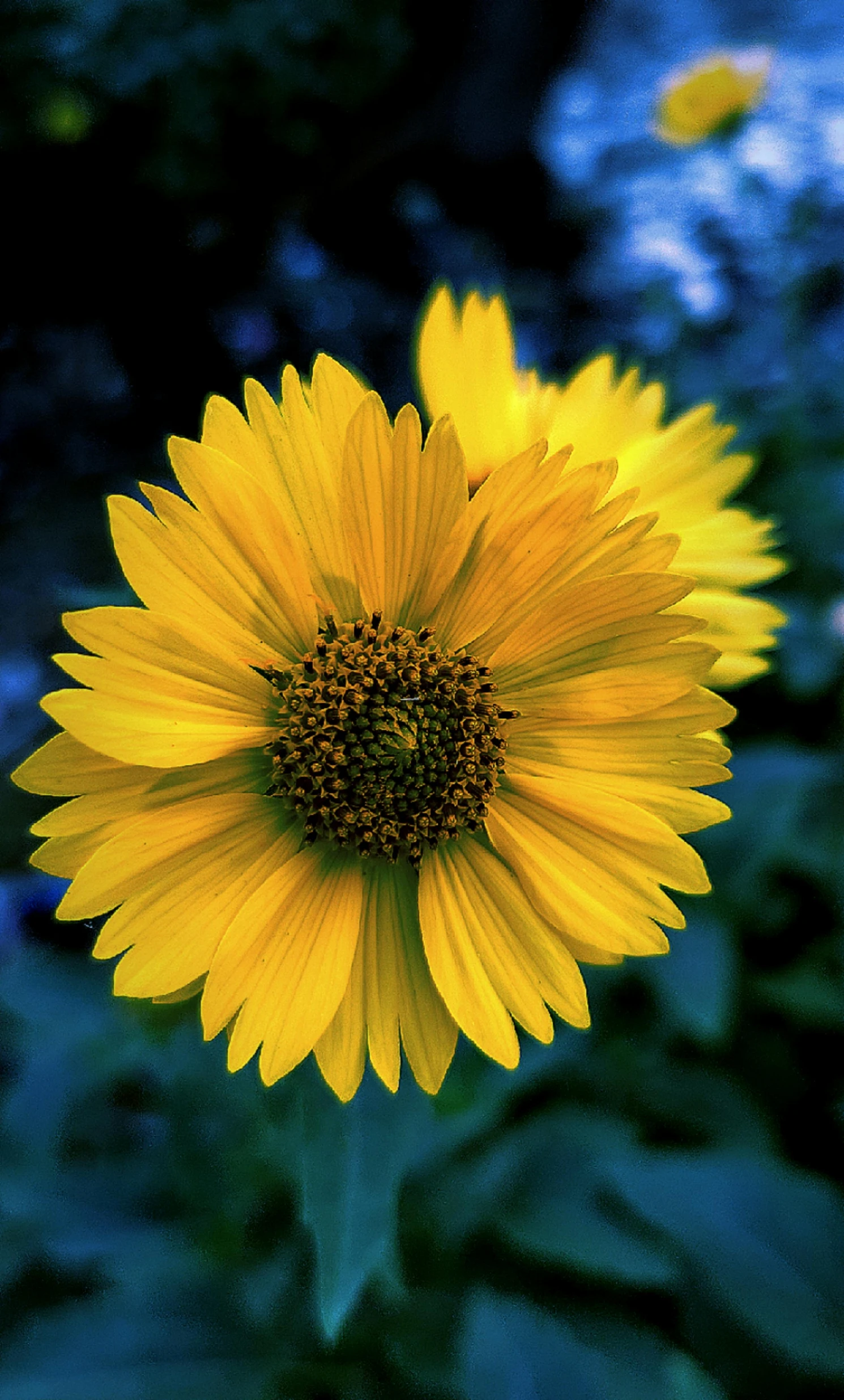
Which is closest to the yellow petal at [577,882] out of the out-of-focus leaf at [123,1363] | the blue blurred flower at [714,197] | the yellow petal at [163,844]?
the yellow petal at [163,844]

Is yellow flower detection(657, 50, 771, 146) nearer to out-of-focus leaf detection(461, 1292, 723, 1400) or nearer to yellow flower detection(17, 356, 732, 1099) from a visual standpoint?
yellow flower detection(17, 356, 732, 1099)

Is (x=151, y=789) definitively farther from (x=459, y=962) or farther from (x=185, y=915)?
(x=459, y=962)

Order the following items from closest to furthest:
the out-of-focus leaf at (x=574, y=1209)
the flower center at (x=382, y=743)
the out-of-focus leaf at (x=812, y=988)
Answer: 1. the flower center at (x=382, y=743)
2. the out-of-focus leaf at (x=574, y=1209)
3. the out-of-focus leaf at (x=812, y=988)

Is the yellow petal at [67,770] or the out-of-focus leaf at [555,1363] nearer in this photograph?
the yellow petal at [67,770]

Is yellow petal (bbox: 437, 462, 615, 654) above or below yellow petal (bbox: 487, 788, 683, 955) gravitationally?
above

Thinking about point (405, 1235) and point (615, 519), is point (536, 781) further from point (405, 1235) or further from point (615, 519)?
point (405, 1235)

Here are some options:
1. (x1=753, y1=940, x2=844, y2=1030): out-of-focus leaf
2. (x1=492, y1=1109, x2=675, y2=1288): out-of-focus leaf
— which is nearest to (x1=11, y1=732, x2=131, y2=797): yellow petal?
(x1=492, y1=1109, x2=675, y2=1288): out-of-focus leaf

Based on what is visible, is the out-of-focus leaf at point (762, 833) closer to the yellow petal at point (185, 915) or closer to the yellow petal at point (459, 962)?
the yellow petal at point (459, 962)
